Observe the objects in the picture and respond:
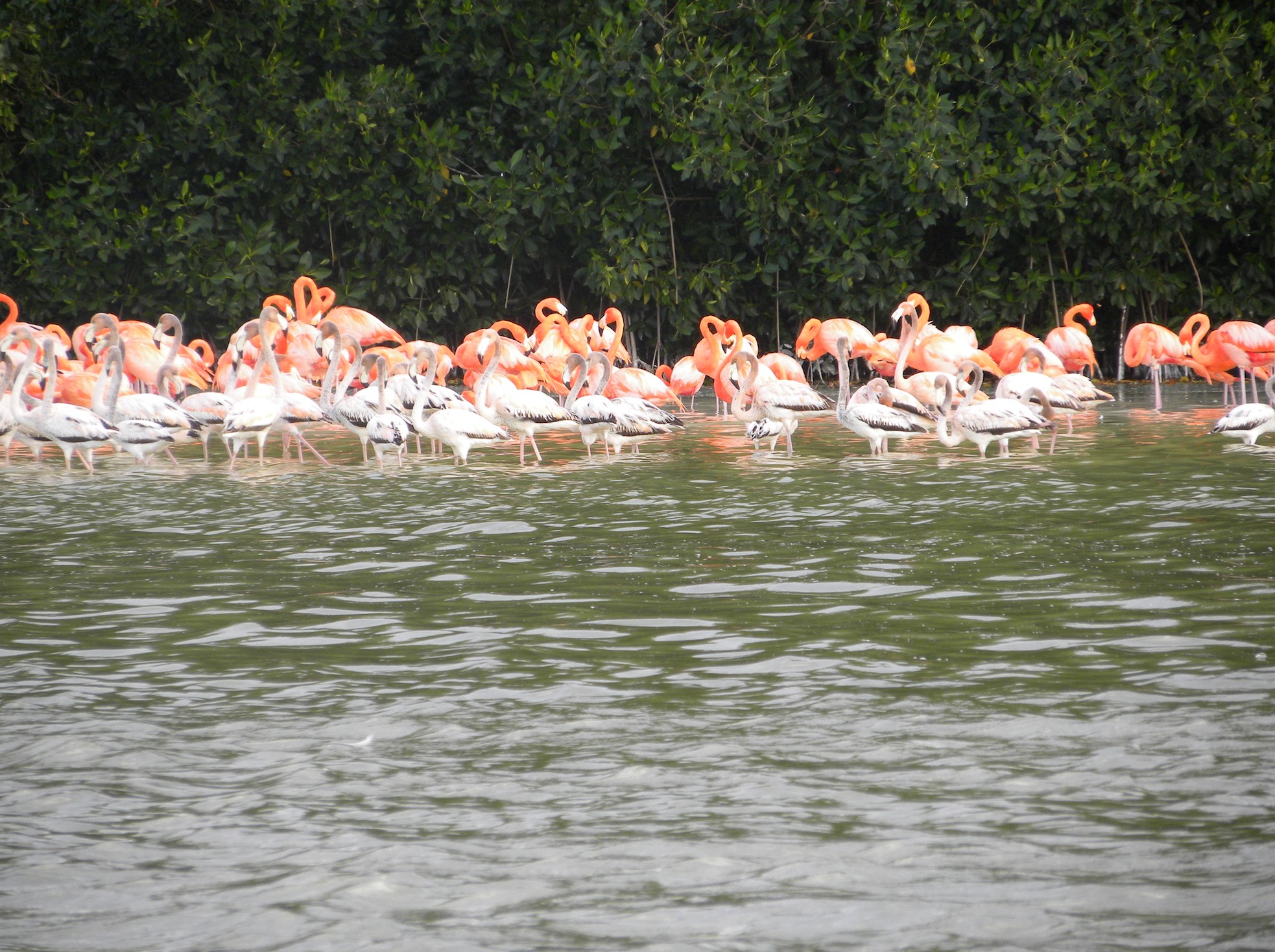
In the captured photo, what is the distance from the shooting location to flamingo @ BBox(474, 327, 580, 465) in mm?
10812

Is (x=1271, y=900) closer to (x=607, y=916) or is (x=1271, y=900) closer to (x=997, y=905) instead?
(x=997, y=905)

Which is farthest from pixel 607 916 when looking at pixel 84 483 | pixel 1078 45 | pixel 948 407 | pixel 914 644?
pixel 1078 45

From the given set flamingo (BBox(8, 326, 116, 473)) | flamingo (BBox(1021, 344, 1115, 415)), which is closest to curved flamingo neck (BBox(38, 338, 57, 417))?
flamingo (BBox(8, 326, 116, 473))

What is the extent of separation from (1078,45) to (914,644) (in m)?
13.3

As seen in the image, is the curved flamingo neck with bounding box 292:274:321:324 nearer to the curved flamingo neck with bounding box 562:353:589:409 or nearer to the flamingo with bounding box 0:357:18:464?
the flamingo with bounding box 0:357:18:464

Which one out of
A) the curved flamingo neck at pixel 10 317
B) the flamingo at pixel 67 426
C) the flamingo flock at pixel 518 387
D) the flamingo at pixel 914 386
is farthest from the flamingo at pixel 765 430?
the curved flamingo neck at pixel 10 317

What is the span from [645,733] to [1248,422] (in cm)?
765

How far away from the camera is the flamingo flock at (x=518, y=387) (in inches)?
415

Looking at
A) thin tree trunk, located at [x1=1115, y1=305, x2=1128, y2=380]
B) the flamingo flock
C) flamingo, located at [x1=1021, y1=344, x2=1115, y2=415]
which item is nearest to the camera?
the flamingo flock

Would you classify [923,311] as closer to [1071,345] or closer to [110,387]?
[1071,345]

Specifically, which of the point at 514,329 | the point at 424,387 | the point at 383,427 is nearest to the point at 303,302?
the point at 514,329

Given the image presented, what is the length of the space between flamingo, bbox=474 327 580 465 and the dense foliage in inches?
245

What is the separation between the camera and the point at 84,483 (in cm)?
966

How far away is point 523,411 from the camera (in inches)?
425
